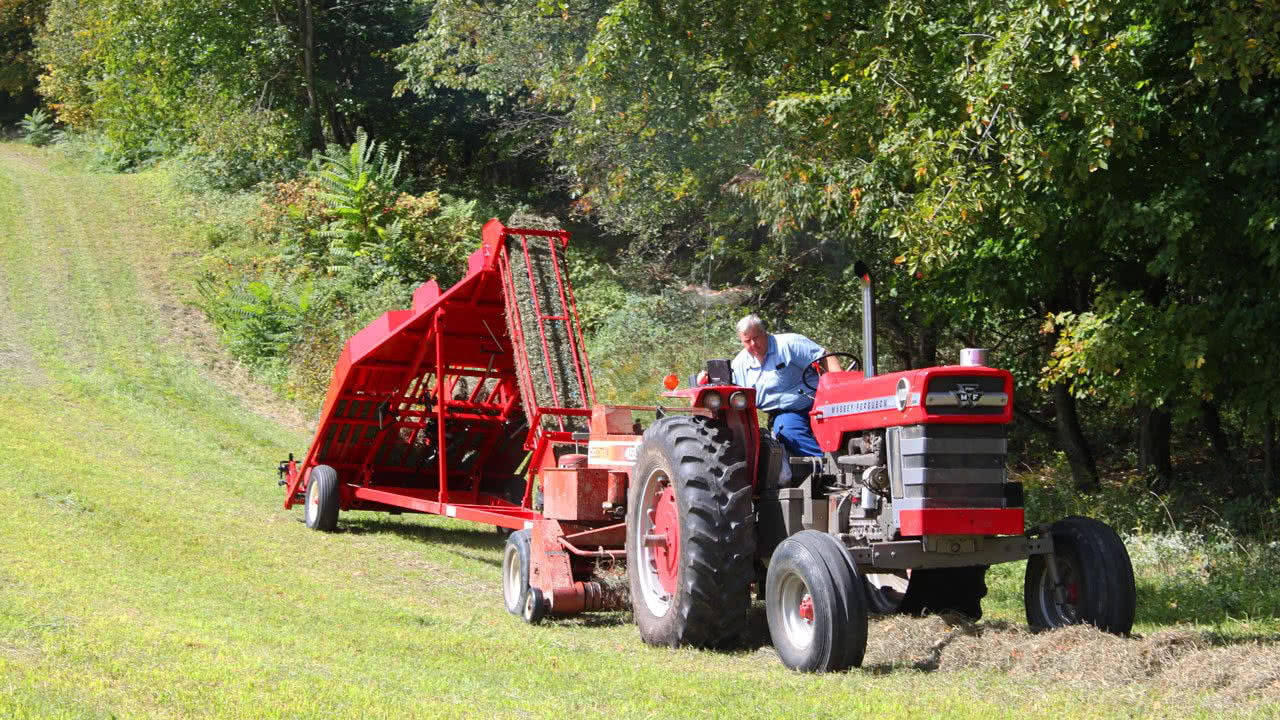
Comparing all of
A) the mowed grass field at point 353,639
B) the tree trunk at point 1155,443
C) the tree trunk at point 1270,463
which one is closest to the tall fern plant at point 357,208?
the mowed grass field at point 353,639

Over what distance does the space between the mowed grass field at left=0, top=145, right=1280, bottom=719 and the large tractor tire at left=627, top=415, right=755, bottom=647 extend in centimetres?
18

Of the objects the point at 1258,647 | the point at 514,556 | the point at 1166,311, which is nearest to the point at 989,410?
the point at 1258,647

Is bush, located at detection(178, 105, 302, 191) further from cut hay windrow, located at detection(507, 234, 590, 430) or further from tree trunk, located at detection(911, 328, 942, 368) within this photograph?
cut hay windrow, located at detection(507, 234, 590, 430)

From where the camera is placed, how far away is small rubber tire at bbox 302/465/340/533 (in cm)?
1200

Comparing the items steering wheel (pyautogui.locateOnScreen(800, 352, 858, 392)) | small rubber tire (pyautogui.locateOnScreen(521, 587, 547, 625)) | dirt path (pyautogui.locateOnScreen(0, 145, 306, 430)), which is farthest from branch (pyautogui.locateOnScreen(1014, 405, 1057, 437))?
dirt path (pyautogui.locateOnScreen(0, 145, 306, 430))

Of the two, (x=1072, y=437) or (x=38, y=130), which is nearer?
(x=1072, y=437)

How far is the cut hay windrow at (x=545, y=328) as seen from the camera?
9852 millimetres

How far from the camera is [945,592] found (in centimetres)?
732

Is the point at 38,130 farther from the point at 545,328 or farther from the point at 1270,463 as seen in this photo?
the point at 1270,463

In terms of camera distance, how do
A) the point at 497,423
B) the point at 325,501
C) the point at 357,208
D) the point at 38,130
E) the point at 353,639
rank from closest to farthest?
the point at 353,639 < the point at 325,501 < the point at 497,423 < the point at 357,208 < the point at 38,130

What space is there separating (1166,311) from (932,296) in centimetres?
326

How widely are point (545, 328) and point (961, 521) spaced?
4801 millimetres

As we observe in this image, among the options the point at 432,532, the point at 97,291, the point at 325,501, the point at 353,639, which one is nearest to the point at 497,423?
the point at 432,532

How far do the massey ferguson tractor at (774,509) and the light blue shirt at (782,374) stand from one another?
121 millimetres
